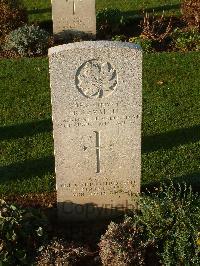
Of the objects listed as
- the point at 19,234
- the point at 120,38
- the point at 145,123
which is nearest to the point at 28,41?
the point at 120,38

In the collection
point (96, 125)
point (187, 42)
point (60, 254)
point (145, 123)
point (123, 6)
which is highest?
point (123, 6)

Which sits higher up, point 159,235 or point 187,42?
point 187,42

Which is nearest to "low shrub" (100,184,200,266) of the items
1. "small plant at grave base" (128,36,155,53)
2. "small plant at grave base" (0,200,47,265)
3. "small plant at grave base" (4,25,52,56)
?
"small plant at grave base" (0,200,47,265)

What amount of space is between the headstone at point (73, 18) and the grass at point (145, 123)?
118cm

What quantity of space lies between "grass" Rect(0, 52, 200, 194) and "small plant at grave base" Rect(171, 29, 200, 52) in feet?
1.10

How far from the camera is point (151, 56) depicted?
10.4 meters

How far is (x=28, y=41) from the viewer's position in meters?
10.6

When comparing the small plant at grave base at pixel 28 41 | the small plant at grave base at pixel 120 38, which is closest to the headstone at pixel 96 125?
the small plant at grave base at pixel 28 41

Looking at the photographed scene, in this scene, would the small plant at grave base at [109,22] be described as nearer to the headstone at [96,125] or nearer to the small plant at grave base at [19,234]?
the headstone at [96,125]

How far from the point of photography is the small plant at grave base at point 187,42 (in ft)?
35.0

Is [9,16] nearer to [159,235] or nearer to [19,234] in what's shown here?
[19,234]

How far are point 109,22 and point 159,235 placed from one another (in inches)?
273

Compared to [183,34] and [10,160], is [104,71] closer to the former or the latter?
[10,160]

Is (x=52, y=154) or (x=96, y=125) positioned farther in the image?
(x=52, y=154)
